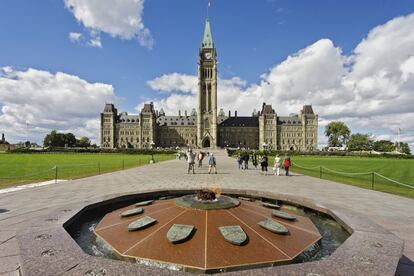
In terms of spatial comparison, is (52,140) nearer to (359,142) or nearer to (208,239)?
(208,239)

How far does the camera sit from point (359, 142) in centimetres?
12406

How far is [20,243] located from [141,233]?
80.8 inches

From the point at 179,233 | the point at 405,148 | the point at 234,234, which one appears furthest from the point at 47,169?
the point at 405,148

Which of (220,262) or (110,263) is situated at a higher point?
(110,263)

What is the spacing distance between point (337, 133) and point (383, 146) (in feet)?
99.5

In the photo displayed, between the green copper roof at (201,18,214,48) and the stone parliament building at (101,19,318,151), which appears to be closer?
the green copper roof at (201,18,214,48)

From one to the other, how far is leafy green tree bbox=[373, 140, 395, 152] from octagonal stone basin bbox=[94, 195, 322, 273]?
507 feet

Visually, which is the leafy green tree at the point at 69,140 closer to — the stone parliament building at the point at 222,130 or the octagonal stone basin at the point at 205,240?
the stone parliament building at the point at 222,130

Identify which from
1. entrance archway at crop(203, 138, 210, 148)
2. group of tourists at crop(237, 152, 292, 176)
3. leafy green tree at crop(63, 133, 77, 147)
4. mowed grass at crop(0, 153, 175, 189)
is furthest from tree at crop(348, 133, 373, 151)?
leafy green tree at crop(63, 133, 77, 147)

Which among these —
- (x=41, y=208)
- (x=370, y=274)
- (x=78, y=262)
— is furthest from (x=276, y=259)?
(x=41, y=208)

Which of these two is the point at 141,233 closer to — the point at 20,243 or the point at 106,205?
the point at 20,243

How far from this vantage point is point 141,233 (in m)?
5.37

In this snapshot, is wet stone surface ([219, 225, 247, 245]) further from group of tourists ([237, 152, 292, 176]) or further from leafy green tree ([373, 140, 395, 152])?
leafy green tree ([373, 140, 395, 152])

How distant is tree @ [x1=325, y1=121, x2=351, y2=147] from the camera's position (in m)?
127
